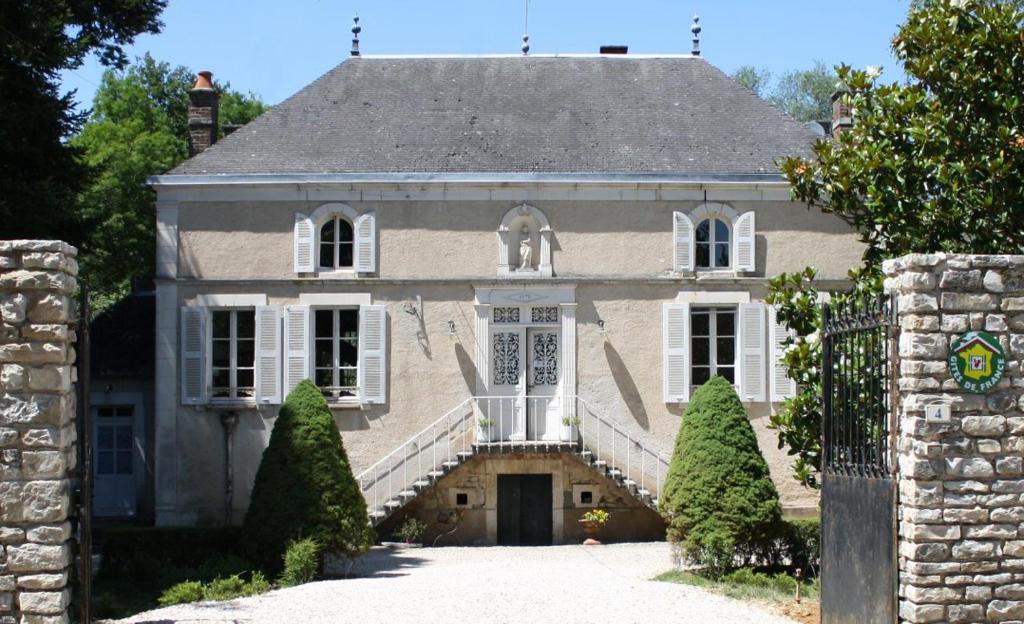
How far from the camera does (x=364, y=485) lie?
20.2m

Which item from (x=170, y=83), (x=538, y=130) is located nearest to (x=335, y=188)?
(x=538, y=130)

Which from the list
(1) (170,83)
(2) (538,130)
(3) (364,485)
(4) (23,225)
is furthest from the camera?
(1) (170,83)

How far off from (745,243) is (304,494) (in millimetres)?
8758

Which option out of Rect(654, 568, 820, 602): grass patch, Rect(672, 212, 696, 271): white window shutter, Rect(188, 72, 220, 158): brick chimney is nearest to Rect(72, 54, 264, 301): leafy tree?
Rect(188, 72, 220, 158): brick chimney

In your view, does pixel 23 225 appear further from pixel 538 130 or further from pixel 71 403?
pixel 538 130

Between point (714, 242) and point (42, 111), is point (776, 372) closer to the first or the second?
point (714, 242)

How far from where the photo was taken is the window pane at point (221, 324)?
2077 cm

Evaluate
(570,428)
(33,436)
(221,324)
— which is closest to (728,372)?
(570,428)

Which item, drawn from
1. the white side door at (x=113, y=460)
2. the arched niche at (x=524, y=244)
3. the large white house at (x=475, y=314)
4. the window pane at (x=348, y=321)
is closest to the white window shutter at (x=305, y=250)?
the large white house at (x=475, y=314)

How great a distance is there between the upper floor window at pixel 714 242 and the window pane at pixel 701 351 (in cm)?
123

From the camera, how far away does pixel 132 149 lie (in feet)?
116

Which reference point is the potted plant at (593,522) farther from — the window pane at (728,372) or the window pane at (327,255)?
the window pane at (327,255)

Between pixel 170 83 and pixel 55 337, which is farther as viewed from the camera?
pixel 170 83

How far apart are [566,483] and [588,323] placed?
260 cm
